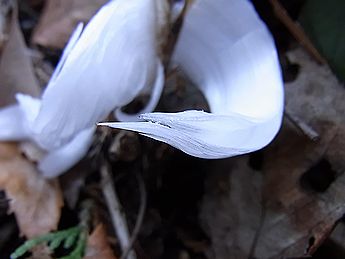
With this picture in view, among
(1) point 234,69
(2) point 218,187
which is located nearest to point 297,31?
(1) point 234,69

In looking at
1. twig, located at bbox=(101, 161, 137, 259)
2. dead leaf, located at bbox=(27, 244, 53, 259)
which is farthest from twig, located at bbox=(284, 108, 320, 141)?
dead leaf, located at bbox=(27, 244, 53, 259)

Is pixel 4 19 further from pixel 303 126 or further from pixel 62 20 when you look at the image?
pixel 303 126

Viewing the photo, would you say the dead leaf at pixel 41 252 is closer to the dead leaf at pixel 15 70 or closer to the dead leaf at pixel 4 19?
the dead leaf at pixel 15 70

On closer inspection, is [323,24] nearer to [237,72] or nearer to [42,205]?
[237,72]

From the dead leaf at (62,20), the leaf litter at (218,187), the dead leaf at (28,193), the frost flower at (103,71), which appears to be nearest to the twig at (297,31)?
the leaf litter at (218,187)

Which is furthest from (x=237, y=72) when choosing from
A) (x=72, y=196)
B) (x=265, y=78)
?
(x=72, y=196)
